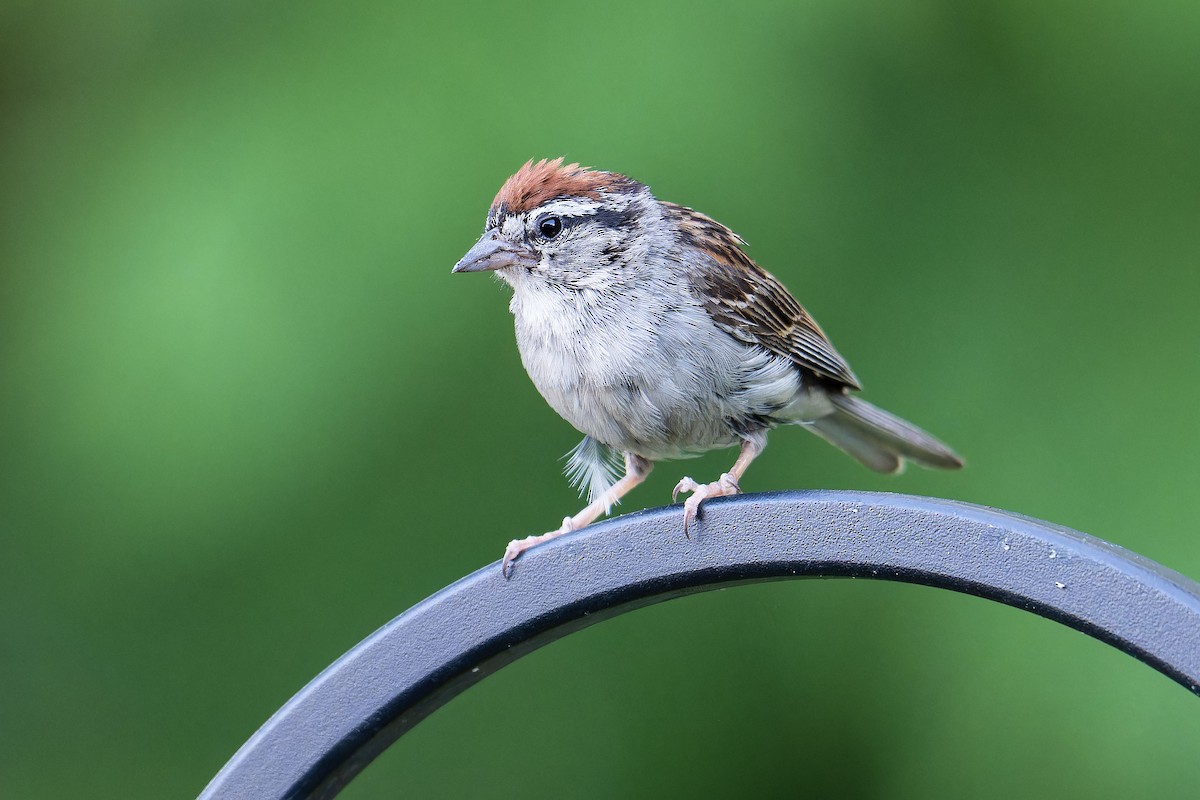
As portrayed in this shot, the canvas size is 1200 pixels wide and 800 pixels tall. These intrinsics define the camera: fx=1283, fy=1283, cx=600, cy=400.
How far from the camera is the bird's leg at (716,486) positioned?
5.23ft

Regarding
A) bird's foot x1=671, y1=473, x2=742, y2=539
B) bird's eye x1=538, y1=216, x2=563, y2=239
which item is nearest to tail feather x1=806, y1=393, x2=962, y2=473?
bird's foot x1=671, y1=473, x2=742, y2=539

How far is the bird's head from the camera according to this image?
8.87ft

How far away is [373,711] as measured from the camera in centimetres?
157

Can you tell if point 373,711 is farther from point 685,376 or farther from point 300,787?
point 685,376

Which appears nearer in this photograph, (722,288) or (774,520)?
(774,520)

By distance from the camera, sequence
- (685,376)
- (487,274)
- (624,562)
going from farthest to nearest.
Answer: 1. (487,274)
2. (685,376)
3. (624,562)

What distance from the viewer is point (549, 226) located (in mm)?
2771

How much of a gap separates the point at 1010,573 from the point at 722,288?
1.47m

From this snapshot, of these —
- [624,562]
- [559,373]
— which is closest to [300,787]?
[624,562]

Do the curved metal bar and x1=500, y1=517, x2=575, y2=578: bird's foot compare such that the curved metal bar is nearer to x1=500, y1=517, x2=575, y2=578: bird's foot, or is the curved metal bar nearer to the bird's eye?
x1=500, y1=517, x2=575, y2=578: bird's foot

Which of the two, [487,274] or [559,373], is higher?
[487,274]

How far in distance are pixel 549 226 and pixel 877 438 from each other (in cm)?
94

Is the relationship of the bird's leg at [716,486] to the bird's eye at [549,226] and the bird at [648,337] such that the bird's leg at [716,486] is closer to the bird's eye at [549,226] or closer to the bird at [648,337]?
the bird at [648,337]

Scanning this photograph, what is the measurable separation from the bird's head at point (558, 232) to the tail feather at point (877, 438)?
69 centimetres
